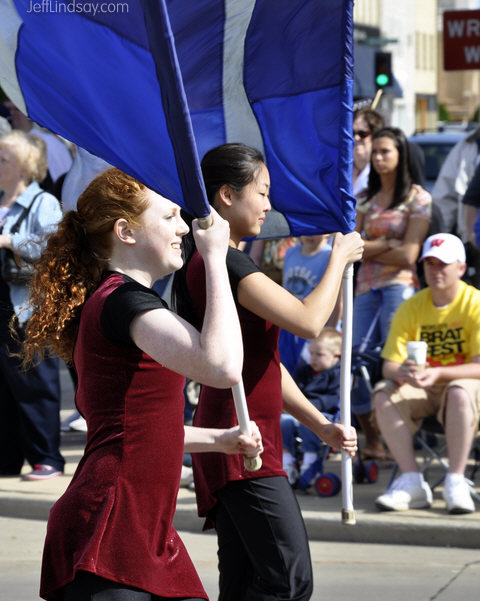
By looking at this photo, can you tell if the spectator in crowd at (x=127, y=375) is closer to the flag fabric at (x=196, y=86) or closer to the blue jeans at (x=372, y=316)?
the flag fabric at (x=196, y=86)

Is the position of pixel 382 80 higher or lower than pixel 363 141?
higher

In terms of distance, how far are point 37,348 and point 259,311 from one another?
30.4 inches

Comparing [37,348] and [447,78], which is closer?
[37,348]

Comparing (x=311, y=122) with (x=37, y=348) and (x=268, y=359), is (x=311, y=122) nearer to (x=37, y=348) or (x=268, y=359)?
(x=268, y=359)

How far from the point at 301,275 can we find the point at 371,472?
132cm

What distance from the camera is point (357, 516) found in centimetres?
682

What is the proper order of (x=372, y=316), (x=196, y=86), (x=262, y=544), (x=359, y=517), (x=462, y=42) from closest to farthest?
(x=262, y=544) < (x=196, y=86) < (x=359, y=517) < (x=372, y=316) < (x=462, y=42)

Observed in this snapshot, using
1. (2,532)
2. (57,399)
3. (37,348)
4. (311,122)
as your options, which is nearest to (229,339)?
(37,348)

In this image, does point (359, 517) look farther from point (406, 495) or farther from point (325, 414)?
point (325, 414)

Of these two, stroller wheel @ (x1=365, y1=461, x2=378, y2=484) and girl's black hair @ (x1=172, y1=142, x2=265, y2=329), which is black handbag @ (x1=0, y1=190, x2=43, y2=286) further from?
girl's black hair @ (x1=172, y1=142, x2=265, y2=329)

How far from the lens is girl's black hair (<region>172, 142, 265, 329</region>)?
4.03 m

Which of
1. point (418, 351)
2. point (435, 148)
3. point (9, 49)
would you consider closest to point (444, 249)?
point (418, 351)

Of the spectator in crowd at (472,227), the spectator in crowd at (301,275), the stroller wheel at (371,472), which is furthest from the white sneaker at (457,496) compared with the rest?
the spectator in crowd at (472,227)

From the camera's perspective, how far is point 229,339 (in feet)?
9.84
